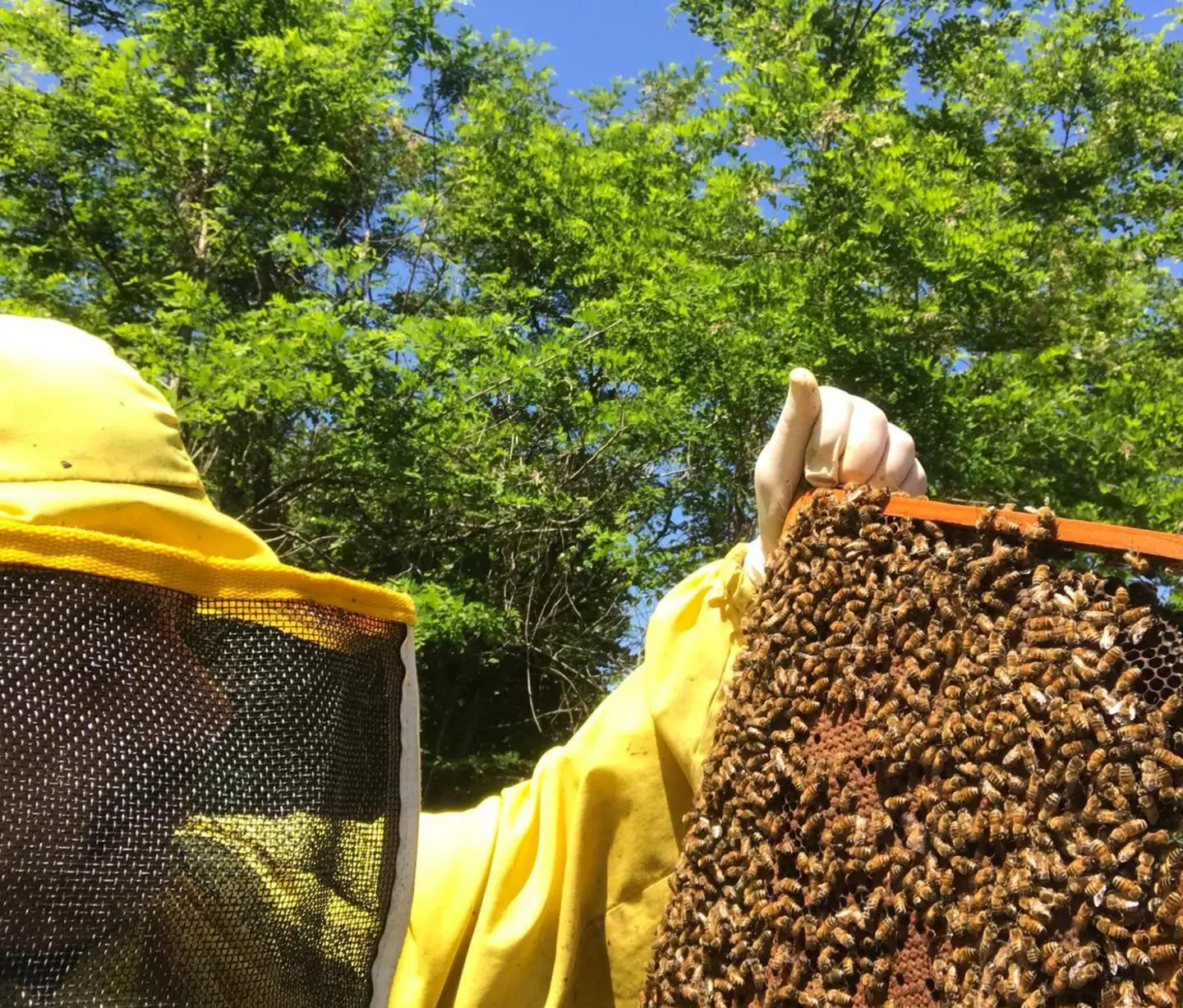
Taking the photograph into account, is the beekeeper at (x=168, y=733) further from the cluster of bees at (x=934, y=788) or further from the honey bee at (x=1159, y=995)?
the honey bee at (x=1159, y=995)

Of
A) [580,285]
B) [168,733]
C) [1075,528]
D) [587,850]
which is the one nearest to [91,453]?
[168,733]

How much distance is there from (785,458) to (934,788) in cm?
75

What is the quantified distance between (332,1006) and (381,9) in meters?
10.9

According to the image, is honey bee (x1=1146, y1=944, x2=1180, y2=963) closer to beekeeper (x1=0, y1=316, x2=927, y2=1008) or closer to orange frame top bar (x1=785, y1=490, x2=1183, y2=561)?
orange frame top bar (x1=785, y1=490, x2=1183, y2=561)

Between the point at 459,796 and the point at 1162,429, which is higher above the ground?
the point at 1162,429

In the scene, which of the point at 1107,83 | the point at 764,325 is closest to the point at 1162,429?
the point at 764,325

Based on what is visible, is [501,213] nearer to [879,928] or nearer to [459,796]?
[459,796]

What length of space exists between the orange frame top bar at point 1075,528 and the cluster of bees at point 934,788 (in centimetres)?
2

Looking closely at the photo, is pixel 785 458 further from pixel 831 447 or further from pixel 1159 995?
pixel 1159 995

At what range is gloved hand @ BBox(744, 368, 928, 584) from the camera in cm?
181

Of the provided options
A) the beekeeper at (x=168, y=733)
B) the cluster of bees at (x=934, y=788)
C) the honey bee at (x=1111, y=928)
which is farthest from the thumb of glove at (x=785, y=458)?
the honey bee at (x=1111, y=928)

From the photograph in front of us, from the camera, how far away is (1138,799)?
114cm

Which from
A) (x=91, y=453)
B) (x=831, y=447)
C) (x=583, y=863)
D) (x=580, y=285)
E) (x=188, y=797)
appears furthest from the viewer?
(x=580, y=285)

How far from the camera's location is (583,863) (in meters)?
1.94
